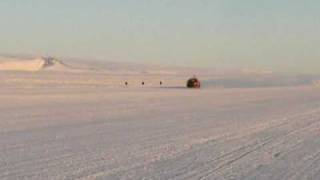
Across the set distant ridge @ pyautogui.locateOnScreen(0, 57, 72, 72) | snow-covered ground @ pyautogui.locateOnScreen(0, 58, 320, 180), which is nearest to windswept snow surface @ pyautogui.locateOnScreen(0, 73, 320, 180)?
snow-covered ground @ pyautogui.locateOnScreen(0, 58, 320, 180)

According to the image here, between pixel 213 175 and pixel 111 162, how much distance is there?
155 cm

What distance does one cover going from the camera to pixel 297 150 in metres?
10.2

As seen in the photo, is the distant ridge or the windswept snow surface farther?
the distant ridge

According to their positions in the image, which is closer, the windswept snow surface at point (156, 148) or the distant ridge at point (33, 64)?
the windswept snow surface at point (156, 148)

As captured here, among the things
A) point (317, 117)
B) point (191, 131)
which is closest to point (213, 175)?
point (191, 131)

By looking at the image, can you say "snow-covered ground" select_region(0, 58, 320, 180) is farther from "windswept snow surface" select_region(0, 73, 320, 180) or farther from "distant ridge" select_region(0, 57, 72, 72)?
"distant ridge" select_region(0, 57, 72, 72)

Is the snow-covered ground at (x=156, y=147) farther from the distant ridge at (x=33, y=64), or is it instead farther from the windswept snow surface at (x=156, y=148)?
the distant ridge at (x=33, y=64)

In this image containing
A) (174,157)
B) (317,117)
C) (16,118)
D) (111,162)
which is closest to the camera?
(111,162)

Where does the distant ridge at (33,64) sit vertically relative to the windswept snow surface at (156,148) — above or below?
above

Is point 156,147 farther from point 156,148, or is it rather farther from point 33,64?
point 33,64

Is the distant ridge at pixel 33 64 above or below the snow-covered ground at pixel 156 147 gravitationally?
above

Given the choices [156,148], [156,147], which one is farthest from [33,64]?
[156,148]

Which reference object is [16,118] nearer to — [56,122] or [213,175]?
[56,122]

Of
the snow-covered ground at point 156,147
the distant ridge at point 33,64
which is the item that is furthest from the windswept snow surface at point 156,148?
the distant ridge at point 33,64
